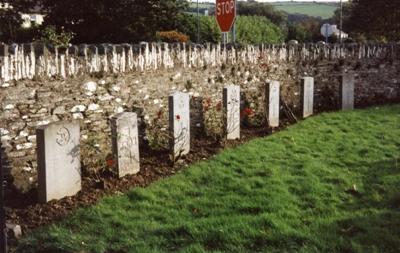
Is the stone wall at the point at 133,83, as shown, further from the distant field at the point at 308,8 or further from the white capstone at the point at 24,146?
the distant field at the point at 308,8

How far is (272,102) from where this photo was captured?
11.4 meters

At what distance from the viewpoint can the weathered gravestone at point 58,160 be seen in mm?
6461

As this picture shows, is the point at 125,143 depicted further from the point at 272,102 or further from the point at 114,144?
the point at 272,102

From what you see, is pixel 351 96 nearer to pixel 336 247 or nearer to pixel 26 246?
pixel 336 247

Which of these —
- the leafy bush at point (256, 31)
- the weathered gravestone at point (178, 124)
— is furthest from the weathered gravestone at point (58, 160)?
the leafy bush at point (256, 31)

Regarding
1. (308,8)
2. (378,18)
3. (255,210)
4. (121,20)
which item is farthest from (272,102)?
(308,8)

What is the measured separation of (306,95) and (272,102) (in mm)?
1678

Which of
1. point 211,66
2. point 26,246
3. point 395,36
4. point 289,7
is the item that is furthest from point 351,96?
point 289,7

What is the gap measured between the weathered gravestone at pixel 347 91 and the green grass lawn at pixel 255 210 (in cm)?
487

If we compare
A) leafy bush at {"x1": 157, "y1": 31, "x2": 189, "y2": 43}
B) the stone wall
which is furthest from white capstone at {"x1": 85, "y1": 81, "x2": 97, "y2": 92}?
leafy bush at {"x1": 157, "y1": 31, "x2": 189, "y2": 43}

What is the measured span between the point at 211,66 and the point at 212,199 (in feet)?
16.5

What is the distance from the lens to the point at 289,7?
94.2 metres

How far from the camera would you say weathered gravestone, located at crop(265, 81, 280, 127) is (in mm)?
11227

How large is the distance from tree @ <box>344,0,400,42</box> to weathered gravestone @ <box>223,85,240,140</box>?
20957mm
